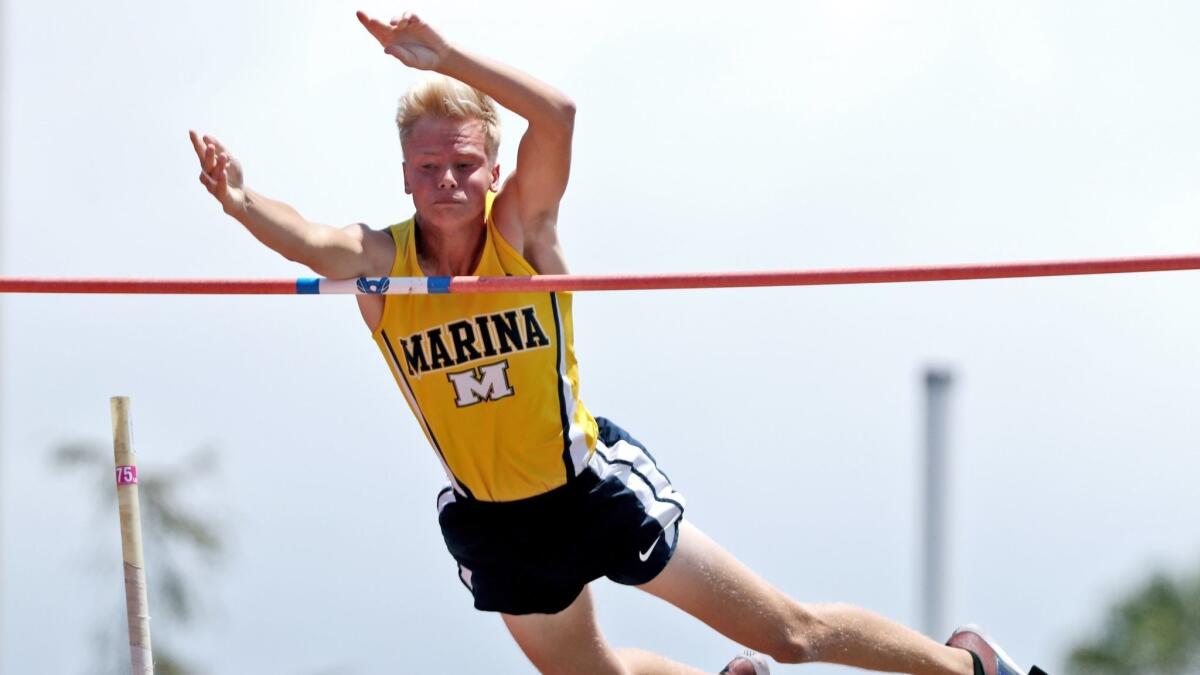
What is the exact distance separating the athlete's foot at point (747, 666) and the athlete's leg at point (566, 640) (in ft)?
3.49

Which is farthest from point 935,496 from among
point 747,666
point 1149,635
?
point 1149,635

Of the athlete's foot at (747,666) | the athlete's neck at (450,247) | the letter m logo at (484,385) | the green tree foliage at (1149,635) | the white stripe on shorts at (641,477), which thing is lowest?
the green tree foliage at (1149,635)

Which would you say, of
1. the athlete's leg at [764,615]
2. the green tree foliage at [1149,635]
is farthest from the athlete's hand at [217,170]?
the green tree foliage at [1149,635]

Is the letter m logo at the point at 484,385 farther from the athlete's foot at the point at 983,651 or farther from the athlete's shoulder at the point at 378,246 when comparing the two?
the athlete's foot at the point at 983,651

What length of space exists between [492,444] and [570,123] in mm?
1034

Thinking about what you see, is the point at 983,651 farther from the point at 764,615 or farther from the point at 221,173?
the point at 221,173

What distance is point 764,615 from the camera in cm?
688

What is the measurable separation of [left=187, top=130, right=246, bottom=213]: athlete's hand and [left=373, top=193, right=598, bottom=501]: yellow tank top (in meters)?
0.63

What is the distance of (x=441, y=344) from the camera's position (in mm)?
6828

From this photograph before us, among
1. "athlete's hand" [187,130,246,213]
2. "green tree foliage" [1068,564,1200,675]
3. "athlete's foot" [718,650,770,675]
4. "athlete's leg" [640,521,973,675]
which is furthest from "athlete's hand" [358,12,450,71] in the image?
"green tree foliage" [1068,564,1200,675]

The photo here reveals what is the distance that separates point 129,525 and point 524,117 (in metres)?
1.91

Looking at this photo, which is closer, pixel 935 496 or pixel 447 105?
pixel 447 105

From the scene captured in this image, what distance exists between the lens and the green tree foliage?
2412 centimetres

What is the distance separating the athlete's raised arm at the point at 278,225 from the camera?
6.43 m
